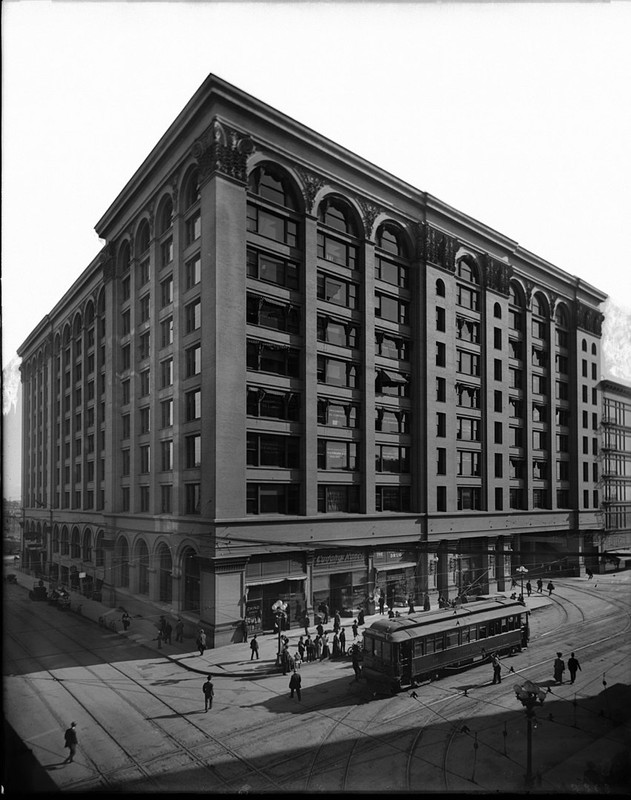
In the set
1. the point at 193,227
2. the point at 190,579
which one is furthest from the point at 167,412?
the point at 193,227

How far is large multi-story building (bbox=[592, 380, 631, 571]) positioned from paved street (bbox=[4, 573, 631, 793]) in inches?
25.1

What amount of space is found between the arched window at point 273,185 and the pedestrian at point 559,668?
1072cm

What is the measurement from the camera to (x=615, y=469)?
8.55 metres

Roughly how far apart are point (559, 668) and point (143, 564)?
286 inches

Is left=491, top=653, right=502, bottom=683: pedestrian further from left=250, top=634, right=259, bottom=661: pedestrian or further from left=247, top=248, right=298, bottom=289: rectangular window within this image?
left=247, top=248, right=298, bottom=289: rectangular window

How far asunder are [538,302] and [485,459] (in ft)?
11.3

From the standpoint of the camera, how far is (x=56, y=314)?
9.03m

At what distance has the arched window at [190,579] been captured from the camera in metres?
8.75

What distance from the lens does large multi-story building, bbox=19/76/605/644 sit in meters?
9.12

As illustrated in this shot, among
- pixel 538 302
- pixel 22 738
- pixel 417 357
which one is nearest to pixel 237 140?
pixel 417 357

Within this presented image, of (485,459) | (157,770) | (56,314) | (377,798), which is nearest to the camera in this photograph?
(377,798)

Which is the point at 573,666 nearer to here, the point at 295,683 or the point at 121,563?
the point at 295,683

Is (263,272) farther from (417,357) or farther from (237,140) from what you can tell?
(417,357)

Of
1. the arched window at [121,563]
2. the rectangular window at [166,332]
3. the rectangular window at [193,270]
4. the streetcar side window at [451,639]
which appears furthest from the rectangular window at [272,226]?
the streetcar side window at [451,639]
